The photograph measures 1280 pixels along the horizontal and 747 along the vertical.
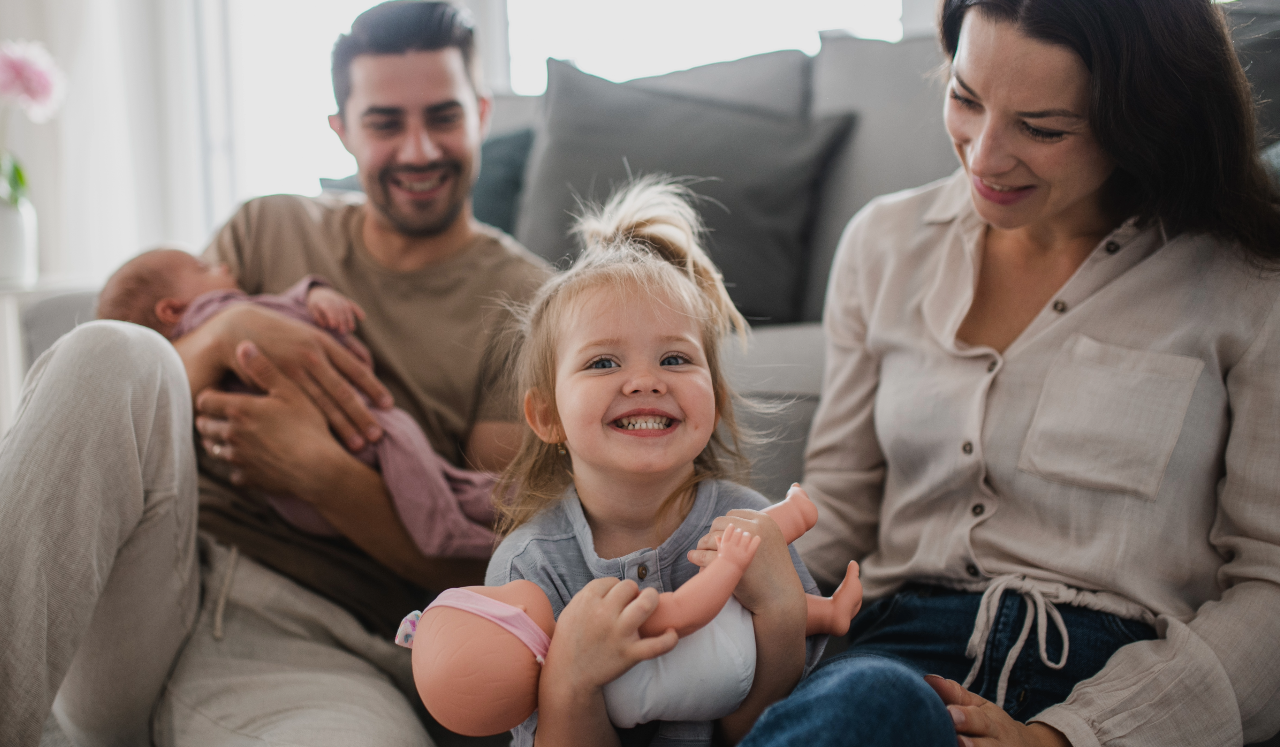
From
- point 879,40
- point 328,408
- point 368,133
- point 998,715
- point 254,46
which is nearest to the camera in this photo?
point 998,715

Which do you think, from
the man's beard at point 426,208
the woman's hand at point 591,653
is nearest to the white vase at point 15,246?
the man's beard at point 426,208

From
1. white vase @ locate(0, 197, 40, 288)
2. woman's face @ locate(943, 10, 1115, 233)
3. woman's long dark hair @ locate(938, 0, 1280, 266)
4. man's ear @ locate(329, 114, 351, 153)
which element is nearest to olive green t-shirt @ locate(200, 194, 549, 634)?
man's ear @ locate(329, 114, 351, 153)

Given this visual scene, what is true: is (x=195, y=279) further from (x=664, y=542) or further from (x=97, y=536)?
(x=664, y=542)

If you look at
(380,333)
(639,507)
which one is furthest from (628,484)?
(380,333)

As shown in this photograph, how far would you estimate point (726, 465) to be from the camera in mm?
992

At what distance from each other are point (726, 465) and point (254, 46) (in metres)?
2.74

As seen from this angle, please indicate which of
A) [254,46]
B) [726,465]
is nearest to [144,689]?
[726,465]

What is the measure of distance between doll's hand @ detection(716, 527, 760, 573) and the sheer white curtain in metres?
2.59

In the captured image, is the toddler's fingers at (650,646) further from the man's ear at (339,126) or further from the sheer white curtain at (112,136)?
the sheer white curtain at (112,136)

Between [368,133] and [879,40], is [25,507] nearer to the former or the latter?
[368,133]

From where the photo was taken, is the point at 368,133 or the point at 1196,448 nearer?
the point at 1196,448

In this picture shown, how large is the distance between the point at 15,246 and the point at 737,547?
7.51 ft

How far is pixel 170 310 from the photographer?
1.34m

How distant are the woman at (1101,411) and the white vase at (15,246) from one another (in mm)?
2229
